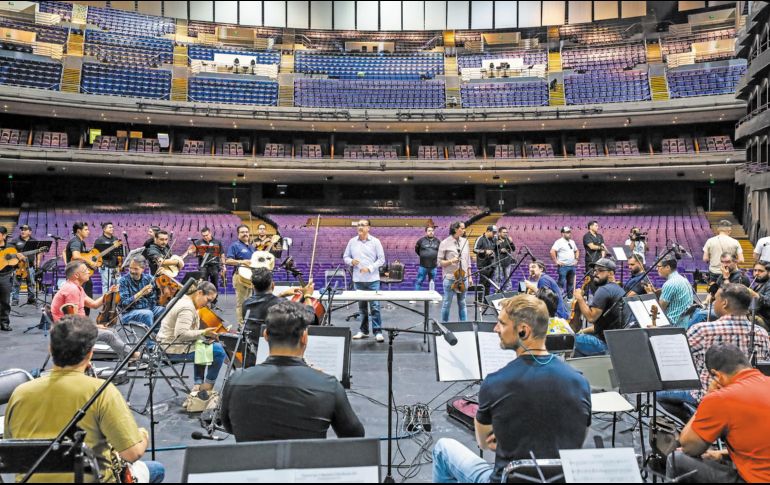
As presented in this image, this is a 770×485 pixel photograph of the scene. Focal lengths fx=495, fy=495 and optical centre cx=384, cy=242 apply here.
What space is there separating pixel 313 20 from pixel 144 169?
55.9 ft

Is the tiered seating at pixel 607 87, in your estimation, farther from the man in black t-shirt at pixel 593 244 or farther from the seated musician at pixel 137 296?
the seated musician at pixel 137 296

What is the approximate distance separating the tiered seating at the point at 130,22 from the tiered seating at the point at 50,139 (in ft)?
28.3

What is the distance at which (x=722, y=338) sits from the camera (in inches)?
147

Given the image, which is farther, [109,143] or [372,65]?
[372,65]

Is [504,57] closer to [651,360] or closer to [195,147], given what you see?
[195,147]

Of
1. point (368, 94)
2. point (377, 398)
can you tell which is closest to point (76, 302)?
point (377, 398)

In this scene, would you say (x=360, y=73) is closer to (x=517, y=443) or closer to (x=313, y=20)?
(x=313, y=20)

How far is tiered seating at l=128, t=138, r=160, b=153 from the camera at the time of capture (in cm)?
2239

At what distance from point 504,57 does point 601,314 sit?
84.6 ft

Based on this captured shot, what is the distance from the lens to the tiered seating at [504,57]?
91.5 ft

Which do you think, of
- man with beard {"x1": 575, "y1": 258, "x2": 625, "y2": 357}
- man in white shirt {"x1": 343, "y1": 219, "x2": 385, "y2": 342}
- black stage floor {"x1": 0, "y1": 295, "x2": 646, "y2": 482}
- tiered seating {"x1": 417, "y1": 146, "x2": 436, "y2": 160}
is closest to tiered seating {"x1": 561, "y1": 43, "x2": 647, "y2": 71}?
tiered seating {"x1": 417, "y1": 146, "x2": 436, "y2": 160}

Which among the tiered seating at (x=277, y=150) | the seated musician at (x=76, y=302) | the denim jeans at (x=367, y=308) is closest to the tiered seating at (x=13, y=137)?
the tiered seating at (x=277, y=150)

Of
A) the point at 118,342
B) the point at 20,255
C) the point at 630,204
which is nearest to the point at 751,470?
the point at 118,342

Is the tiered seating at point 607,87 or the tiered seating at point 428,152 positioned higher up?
the tiered seating at point 607,87
